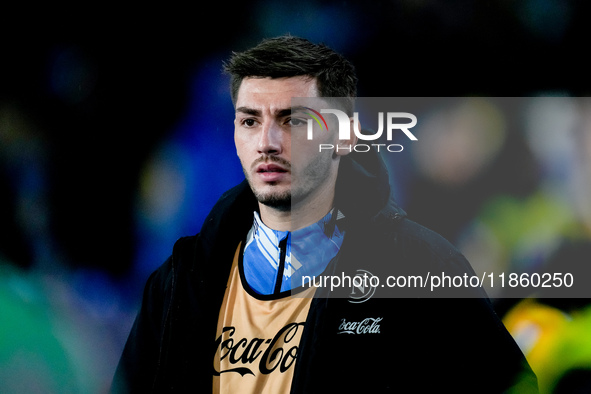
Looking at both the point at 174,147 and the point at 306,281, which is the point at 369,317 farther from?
the point at 174,147

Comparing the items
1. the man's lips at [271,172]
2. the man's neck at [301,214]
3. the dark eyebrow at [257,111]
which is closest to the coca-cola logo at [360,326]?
the man's neck at [301,214]

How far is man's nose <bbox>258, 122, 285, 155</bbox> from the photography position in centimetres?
154

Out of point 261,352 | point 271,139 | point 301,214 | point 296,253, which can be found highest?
point 271,139

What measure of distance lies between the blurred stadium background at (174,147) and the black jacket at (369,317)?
26cm

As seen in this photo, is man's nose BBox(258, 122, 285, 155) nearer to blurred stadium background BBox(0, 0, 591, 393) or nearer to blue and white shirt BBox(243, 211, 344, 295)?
blue and white shirt BBox(243, 211, 344, 295)

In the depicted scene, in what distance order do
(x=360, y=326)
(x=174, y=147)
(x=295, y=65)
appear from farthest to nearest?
(x=174, y=147) < (x=295, y=65) < (x=360, y=326)

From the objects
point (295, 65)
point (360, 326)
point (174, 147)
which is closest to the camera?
point (360, 326)

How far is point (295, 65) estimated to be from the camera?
156 cm

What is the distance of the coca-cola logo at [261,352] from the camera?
4.87 feet

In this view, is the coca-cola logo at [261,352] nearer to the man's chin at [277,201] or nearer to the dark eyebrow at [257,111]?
the man's chin at [277,201]

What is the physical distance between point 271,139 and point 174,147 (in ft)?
1.71

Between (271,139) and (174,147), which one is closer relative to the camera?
(271,139)

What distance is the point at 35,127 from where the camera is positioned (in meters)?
1.95

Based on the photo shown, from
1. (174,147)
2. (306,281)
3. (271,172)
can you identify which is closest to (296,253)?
(306,281)
